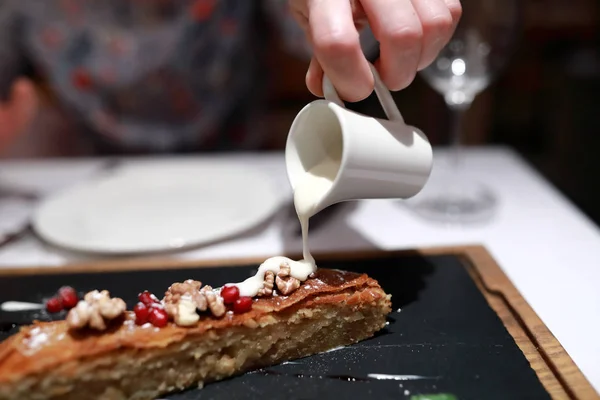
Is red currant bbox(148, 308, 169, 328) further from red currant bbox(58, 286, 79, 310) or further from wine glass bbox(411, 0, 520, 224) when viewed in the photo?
wine glass bbox(411, 0, 520, 224)

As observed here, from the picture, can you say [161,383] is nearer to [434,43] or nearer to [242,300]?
[242,300]

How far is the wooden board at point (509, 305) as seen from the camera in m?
1.00

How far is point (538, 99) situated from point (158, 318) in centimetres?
308

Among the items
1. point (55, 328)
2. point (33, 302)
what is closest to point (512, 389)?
point (55, 328)

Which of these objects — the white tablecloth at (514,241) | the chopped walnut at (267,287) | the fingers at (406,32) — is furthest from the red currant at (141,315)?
the fingers at (406,32)

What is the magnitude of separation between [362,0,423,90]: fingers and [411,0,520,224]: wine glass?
0.57 meters

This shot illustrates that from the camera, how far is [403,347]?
43.9 inches

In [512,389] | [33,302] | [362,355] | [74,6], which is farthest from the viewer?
[74,6]

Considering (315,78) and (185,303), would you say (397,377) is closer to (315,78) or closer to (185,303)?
(185,303)

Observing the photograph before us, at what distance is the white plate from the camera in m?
1.55

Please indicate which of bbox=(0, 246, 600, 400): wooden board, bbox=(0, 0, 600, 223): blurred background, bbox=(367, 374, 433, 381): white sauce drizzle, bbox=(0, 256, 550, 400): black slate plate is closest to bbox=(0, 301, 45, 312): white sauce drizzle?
bbox=(0, 256, 550, 400): black slate plate

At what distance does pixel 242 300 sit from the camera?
1.09m

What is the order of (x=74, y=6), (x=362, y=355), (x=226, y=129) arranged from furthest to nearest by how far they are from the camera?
(x=226, y=129), (x=74, y=6), (x=362, y=355)

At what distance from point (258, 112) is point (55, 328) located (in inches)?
64.6
